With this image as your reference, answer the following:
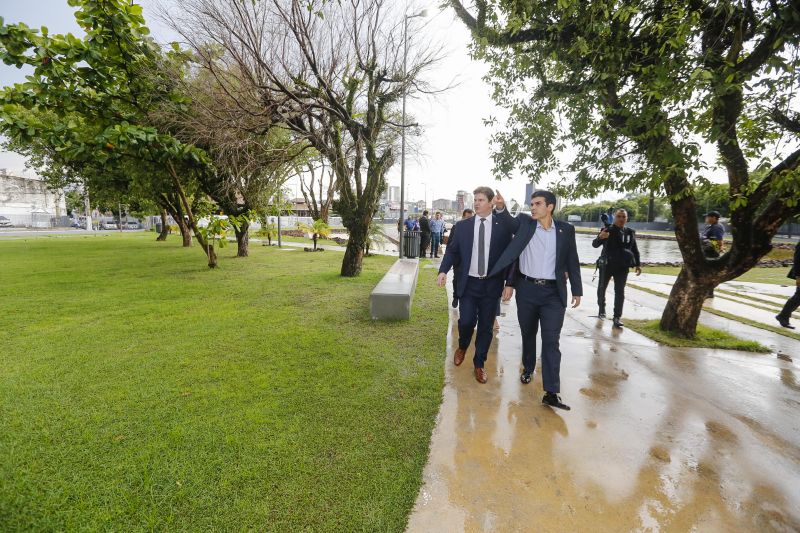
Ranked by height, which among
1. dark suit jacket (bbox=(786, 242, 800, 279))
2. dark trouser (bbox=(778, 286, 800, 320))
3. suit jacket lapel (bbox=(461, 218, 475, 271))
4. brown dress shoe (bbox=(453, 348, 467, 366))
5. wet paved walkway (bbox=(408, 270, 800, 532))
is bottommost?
wet paved walkway (bbox=(408, 270, 800, 532))

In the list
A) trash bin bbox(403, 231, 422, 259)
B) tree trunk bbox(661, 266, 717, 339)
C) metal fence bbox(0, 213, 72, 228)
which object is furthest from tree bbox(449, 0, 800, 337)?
metal fence bbox(0, 213, 72, 228)

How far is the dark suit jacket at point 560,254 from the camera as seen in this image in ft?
11.3

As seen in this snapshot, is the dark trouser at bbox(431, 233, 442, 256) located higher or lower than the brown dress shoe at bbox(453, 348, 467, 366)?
higher

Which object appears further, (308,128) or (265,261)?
(265,261)

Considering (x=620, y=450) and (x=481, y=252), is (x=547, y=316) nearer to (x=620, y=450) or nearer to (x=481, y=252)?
(x=481, y=252)

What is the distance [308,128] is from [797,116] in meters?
9.06

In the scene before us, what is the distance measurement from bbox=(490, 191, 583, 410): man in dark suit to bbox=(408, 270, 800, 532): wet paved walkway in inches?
18.6

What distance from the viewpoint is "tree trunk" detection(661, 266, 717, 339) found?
17.7 ft

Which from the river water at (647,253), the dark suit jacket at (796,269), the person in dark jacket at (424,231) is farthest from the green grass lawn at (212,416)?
the river water at (647,253)

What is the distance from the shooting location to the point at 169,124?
8383 mm

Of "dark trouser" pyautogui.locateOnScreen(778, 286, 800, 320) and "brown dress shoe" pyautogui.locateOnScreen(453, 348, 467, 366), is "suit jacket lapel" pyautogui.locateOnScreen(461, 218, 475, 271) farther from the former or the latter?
"dark trouser" pyautogui.locateOnScreen(778, 286, 800, 320)

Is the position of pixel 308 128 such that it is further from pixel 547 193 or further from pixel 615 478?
pixel 615 478

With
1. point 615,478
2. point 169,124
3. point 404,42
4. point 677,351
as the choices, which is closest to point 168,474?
point 615,478

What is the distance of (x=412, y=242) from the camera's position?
14523 mm
